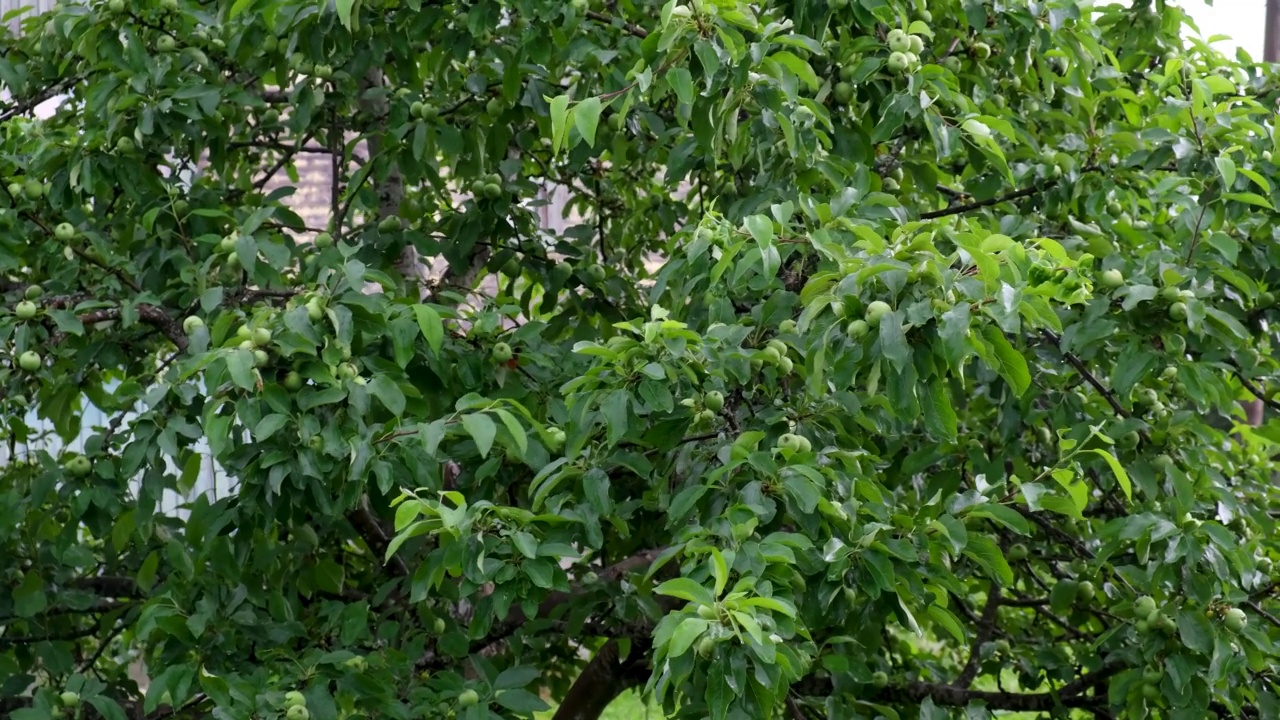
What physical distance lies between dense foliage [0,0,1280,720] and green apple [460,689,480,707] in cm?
4

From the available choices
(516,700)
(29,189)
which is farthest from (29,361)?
(516,700)

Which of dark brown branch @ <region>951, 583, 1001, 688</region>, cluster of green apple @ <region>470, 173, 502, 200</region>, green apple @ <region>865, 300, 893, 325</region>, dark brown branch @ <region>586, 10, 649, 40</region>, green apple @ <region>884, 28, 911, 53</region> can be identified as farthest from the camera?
dark brown branch @ <region>951, 583, 1001, 688</region>

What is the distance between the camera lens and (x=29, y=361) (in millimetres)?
2420

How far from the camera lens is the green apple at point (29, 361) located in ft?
7.93

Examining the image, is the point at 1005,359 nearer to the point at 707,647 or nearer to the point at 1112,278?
the point at 707,647

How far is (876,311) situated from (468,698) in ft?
3.44

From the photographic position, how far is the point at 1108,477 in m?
2.64

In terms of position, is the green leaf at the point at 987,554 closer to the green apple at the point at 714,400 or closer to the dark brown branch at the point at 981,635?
the green apple at the point at 714,400

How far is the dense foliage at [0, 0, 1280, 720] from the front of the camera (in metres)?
1.86

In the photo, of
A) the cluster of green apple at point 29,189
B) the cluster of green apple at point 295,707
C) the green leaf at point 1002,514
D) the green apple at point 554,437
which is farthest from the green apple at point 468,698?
the cluster of green apple at point 29,189

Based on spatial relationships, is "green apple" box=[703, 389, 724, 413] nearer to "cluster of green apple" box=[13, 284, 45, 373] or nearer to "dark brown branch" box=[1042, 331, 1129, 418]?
"dark brown branch" box=[1042, 331, 1129, 418]

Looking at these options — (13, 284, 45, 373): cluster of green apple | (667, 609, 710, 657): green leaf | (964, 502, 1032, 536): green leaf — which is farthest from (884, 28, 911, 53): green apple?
(13, 284, 45, 373): cluster of green apple

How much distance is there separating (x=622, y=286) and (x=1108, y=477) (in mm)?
1122

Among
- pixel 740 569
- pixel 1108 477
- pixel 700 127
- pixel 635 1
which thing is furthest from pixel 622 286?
pixel 740 569
